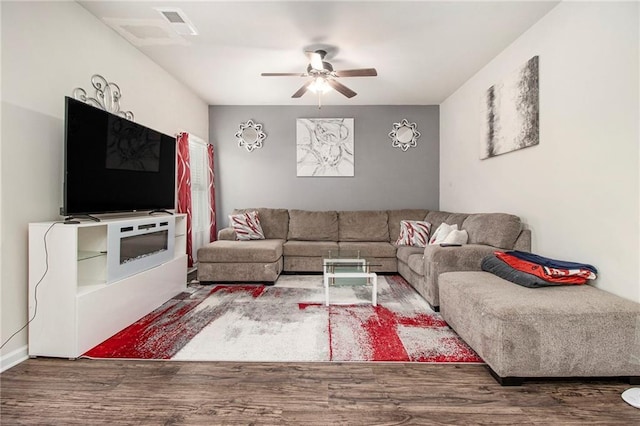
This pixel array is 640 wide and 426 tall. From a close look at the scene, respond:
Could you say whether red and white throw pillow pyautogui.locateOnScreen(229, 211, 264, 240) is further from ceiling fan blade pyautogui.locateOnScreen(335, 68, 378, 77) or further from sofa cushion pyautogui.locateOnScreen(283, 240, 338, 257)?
ceiling fan blade pyautogui.locateOnScreen(335, 68, 378, 77)

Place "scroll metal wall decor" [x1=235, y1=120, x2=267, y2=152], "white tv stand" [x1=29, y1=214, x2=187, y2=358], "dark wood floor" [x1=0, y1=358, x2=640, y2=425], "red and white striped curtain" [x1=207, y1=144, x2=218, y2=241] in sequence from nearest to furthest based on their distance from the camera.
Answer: "dark wood floor" [x1=0, y1=358, x2=640, y2=425], "white tv stand" [x1=29, y1=214, x2=187, y2=358], "red and white striped curtain" [x1=207, y1=144, x2=218, y2=241], "scroll metal wall decor" [x1=235, y1=120, x2=267, y2=152]

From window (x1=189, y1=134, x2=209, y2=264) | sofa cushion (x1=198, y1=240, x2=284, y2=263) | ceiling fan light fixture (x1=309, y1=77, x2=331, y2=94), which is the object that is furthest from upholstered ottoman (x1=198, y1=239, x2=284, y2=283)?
ceiling fan light fixture (x1=309, y1=77, x2=331, y2=94)

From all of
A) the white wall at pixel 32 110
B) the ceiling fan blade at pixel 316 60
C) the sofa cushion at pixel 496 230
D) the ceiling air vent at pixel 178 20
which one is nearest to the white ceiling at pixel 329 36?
the ceiling air vent at pixel 178 20

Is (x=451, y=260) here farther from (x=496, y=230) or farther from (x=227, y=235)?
(x=227, y=235)

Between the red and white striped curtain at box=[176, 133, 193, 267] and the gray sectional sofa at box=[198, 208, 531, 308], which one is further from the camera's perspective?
the red and white striped curtain at box=[176, 133, 193, 267]

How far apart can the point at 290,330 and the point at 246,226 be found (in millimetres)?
2328

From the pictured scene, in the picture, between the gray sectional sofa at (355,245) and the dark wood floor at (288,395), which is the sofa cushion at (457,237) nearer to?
the gray sectional sofa at (355,245)

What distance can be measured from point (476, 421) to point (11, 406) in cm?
228

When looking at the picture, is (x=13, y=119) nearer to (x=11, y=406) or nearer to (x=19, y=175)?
(x=19, y=175)

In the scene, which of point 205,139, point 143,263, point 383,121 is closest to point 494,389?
point 143,263

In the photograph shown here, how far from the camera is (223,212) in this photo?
5.28 metres

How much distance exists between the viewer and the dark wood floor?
58.9 inches

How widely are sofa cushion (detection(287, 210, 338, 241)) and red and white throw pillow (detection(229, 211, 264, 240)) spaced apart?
516 millimetres

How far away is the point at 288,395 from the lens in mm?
1672
